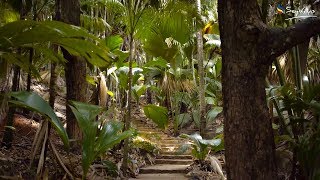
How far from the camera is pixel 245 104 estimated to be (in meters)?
2.44

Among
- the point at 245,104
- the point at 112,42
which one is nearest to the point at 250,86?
the point at 245,104

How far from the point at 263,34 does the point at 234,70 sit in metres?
0.32

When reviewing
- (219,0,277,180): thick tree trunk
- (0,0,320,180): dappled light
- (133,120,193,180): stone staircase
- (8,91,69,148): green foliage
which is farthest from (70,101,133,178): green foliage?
(133,120,193,180): stone staircase

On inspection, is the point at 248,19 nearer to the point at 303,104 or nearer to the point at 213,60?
the point at 303,104

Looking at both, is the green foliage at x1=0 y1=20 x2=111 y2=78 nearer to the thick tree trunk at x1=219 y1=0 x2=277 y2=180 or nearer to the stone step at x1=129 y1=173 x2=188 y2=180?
the thick tree trunk at x1=219 y1=0 x2=277 y2=180

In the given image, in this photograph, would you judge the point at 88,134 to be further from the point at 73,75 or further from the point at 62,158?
the point at 73,75

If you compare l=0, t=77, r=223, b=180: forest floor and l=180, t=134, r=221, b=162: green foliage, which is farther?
l=180, t=134, r=221, b=162: green foliage

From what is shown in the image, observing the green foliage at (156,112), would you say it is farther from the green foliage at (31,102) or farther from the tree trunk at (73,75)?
the green foliage at (31,102)

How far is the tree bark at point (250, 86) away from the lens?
7.89 ft

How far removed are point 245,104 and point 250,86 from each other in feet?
0.43

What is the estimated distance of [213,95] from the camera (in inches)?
421

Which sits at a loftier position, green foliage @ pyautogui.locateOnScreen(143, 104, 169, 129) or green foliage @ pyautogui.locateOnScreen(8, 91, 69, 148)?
green foliage @ pyautogui.locateOnScreen(143, 104, 169, 129)

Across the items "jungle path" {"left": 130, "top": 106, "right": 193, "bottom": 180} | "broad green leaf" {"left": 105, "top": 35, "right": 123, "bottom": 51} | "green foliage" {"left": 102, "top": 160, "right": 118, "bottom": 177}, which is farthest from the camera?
"broad green leaf" {"left": 105, "top": 35, "right": 123, "bottom": 51}

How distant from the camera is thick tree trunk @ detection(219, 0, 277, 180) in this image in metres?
2.40
